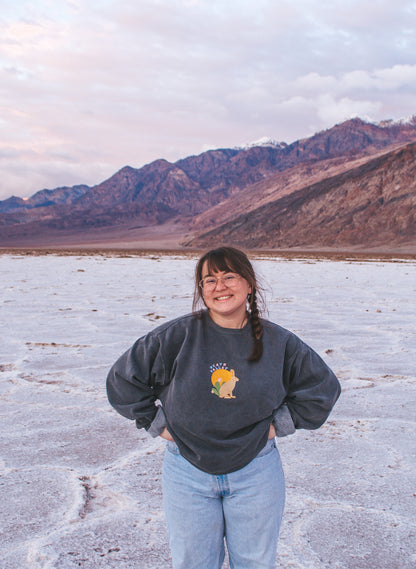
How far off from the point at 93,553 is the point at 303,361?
1058mm

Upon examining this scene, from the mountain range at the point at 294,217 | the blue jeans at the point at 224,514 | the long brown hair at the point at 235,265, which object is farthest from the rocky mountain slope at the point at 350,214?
the blue jeans at the point at 224,514

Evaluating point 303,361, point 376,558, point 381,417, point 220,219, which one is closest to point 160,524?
point 376,558

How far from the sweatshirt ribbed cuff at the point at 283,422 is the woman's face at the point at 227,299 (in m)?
0.28

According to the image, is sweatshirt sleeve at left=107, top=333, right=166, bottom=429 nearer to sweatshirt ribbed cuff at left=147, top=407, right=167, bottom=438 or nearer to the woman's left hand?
sweatshirt ribbed cuff at left=147, top=407, right=167, bottom=438

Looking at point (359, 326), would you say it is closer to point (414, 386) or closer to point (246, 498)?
point (414, 386)

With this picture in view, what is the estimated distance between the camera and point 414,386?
12.7 ft

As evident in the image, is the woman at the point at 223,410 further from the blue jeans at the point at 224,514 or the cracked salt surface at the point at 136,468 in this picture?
the cracked salt surface at the point at 136,468

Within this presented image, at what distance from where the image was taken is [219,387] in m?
1.48

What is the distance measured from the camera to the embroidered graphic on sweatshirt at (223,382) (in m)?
1.48

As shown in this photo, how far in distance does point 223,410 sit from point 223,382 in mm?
77

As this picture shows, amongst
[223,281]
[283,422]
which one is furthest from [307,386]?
[223,281]

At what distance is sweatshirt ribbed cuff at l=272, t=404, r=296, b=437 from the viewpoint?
154 centimetres

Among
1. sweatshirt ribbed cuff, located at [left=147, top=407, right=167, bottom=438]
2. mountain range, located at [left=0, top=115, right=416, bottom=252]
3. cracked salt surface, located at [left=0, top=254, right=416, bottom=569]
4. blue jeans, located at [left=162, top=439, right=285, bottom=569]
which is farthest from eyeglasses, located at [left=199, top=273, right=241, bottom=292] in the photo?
mountain range, located at [left=0, top=115, right=416, bottom=252]

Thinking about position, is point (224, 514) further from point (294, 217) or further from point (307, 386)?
point (294, 217)
